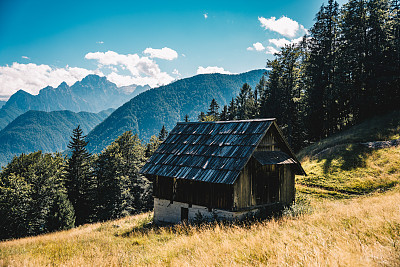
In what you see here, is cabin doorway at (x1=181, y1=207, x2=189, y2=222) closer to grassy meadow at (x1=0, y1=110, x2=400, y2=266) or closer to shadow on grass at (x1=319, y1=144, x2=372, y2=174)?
grassy meadow at (x1=0, y1=110, x2=400, y2=266)

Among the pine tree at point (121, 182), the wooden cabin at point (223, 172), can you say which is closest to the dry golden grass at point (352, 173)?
the wooden cabin at point (223, 172)

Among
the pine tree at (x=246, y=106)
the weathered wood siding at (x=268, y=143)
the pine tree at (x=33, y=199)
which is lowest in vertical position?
the pine tree at (x=33, y=199)

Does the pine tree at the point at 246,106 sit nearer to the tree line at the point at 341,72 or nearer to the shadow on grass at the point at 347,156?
the tree line at the point at 341,72

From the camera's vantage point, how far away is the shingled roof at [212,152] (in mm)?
15453

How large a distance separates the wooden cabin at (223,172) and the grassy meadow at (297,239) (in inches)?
71.4

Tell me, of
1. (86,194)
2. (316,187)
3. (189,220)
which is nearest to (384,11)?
(316,187)

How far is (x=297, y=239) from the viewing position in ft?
23.3

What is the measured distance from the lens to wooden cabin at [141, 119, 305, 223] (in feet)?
50.9

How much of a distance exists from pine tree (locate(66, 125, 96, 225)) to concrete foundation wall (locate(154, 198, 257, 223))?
3119 centimetres

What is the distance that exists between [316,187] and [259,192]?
36.9 feet

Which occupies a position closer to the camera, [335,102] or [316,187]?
[316,187]

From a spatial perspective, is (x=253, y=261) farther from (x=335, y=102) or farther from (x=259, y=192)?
(x=335, y=102)

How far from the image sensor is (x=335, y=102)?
141 ft

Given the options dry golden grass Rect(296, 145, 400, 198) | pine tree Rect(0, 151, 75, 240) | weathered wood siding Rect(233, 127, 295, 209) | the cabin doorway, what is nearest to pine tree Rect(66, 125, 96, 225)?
pine tree Rect(0, 151, 75, 240)
